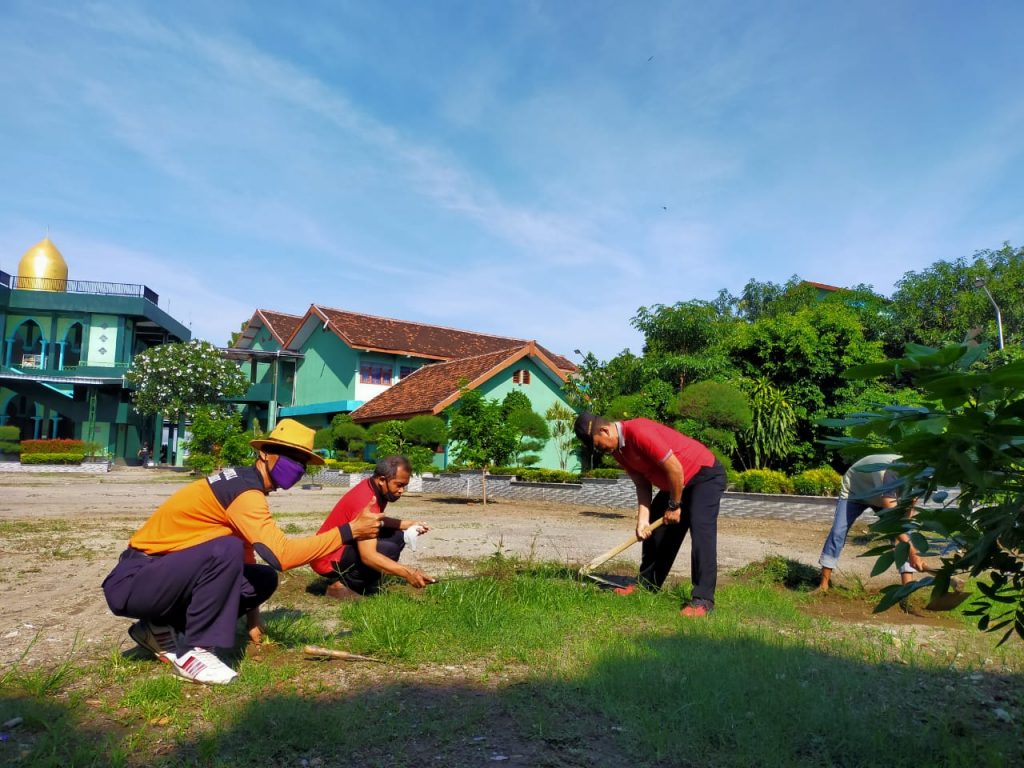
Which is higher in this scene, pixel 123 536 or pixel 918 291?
pixel 918 291

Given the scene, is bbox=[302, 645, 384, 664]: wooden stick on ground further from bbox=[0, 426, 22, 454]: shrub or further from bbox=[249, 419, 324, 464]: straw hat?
bbox=[0, 426, 22, 454]: shrub

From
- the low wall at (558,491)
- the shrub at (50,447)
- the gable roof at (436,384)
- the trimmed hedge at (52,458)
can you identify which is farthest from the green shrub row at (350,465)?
the shrub at (50,447)

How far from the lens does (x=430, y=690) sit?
11.8 ft

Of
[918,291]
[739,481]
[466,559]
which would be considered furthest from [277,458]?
[918,291]

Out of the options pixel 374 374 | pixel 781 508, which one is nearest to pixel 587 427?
pixel 781 508

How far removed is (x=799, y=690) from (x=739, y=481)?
42.2 feet

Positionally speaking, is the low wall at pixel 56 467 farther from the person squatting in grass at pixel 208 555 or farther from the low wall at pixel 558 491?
the person squatting in grass at pixel 208 555

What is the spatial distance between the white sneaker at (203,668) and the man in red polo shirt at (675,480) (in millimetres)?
2990

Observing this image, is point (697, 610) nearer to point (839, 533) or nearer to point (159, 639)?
point (839, 533)

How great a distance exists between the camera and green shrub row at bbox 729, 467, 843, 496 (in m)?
14.6

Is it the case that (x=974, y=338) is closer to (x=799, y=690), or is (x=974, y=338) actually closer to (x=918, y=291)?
(x=799, y=690)

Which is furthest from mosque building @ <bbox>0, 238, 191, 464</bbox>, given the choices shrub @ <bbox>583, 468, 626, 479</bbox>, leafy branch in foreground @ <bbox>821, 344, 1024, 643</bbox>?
leafy branch in foreground @ <bbox>821, 344, 1024, 643</bbox>

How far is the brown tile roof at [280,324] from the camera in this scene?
41.7 metres

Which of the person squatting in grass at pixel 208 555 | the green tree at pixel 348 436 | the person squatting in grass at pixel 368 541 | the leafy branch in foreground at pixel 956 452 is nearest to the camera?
the leafy branch in foreground at pixel 956 452
